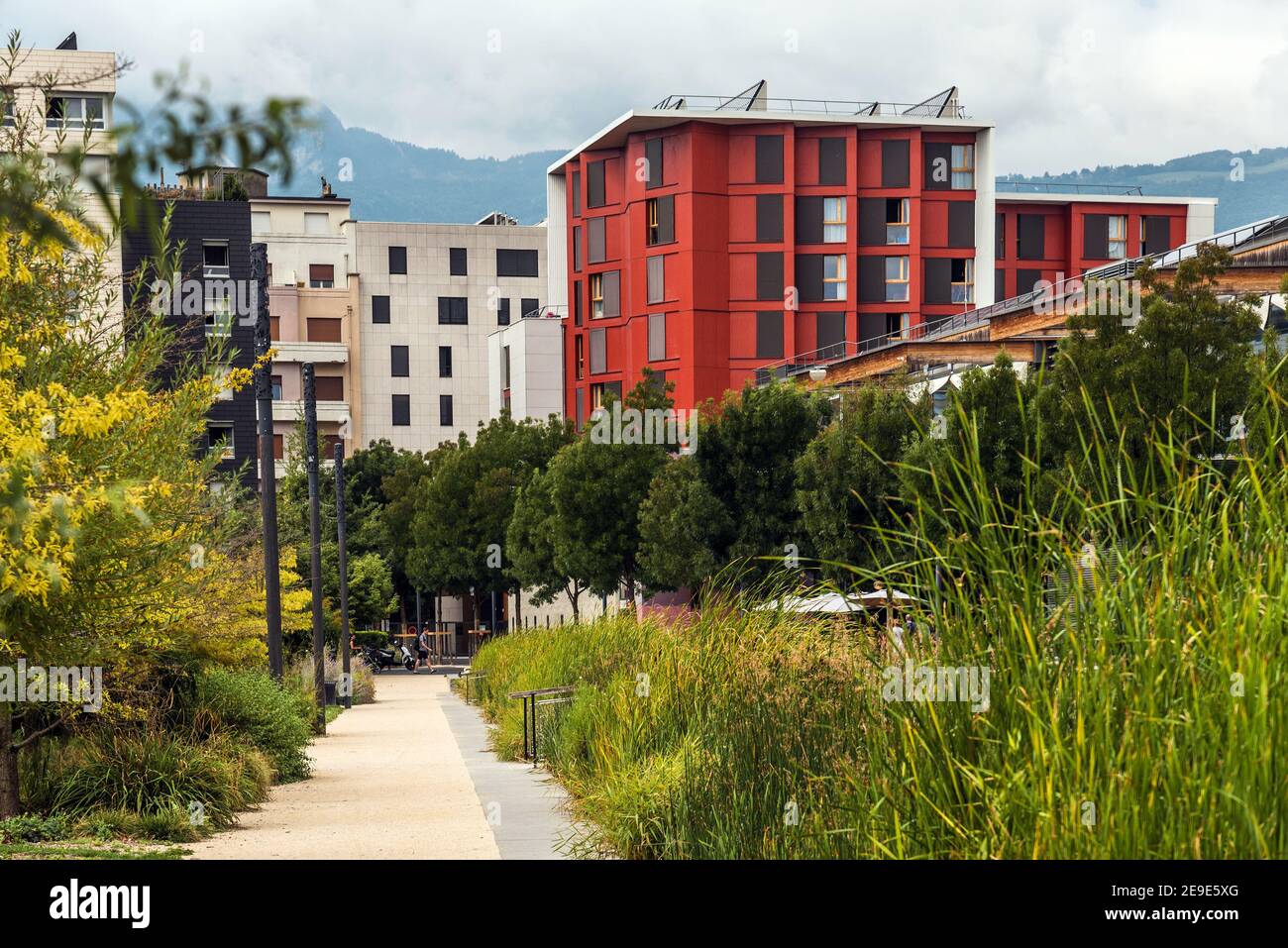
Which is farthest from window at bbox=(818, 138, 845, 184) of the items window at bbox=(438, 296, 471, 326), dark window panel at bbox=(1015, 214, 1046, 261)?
window at bbox=(438, 296, 471, 326)

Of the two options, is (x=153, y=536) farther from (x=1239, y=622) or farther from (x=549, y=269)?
(x=549, y=269)

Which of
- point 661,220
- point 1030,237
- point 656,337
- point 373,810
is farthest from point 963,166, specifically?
point 373,810

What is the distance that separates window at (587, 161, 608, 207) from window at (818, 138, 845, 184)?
417 inches

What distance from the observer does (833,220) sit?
75688mm

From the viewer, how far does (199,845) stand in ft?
40.8

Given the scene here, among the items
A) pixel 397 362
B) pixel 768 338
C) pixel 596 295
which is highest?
pixel 596 295

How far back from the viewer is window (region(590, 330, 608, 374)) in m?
79.1

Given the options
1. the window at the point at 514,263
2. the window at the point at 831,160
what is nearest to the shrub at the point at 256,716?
the window at the point at 831,160

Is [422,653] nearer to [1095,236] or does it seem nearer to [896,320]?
[896,320]

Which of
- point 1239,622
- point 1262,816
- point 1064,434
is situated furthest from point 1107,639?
point 1064,434

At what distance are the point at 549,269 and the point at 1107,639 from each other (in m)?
83.0

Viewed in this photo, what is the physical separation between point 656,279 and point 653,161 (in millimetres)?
5424

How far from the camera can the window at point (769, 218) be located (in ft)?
245

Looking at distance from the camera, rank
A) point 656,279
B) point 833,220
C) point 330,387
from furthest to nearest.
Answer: point 330,387, point 833,220, point 656,279
